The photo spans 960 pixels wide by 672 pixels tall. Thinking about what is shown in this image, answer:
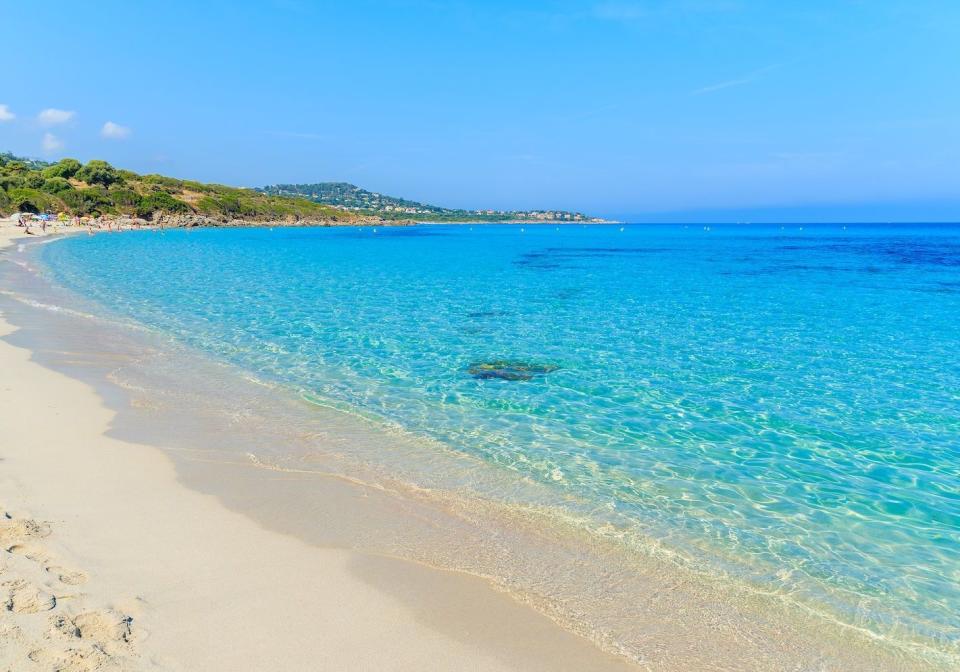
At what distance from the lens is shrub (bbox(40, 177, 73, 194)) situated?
10850 centimetres

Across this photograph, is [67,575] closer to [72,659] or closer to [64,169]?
A: [72,659]

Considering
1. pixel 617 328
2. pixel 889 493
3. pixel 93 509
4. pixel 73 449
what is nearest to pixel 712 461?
pixel 889 493

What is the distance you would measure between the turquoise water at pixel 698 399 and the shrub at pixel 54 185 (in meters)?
101

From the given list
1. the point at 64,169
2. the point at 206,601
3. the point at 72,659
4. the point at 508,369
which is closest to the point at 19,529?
the point at 206,601

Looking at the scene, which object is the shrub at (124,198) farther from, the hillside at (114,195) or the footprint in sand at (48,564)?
the footprint in sand at (48,564)

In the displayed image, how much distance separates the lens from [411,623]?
16.9 feet

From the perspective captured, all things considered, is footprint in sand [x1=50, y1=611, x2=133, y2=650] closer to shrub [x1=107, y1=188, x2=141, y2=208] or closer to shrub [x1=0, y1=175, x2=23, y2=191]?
shrub [x1=0, y1=175, x2=23, y2=191]

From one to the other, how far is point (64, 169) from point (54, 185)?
479 inches

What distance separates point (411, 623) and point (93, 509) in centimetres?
441

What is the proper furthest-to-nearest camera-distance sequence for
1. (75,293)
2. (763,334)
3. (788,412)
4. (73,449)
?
(75,293) → (763,334) → (788,412) → (73,449)

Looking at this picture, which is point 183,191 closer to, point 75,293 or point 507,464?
point 75,293

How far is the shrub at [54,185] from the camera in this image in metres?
108

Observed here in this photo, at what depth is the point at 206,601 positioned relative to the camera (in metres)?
5.20

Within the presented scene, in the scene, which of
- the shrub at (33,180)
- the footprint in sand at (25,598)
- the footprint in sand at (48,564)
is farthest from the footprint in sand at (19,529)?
the shrub at (33,180)
